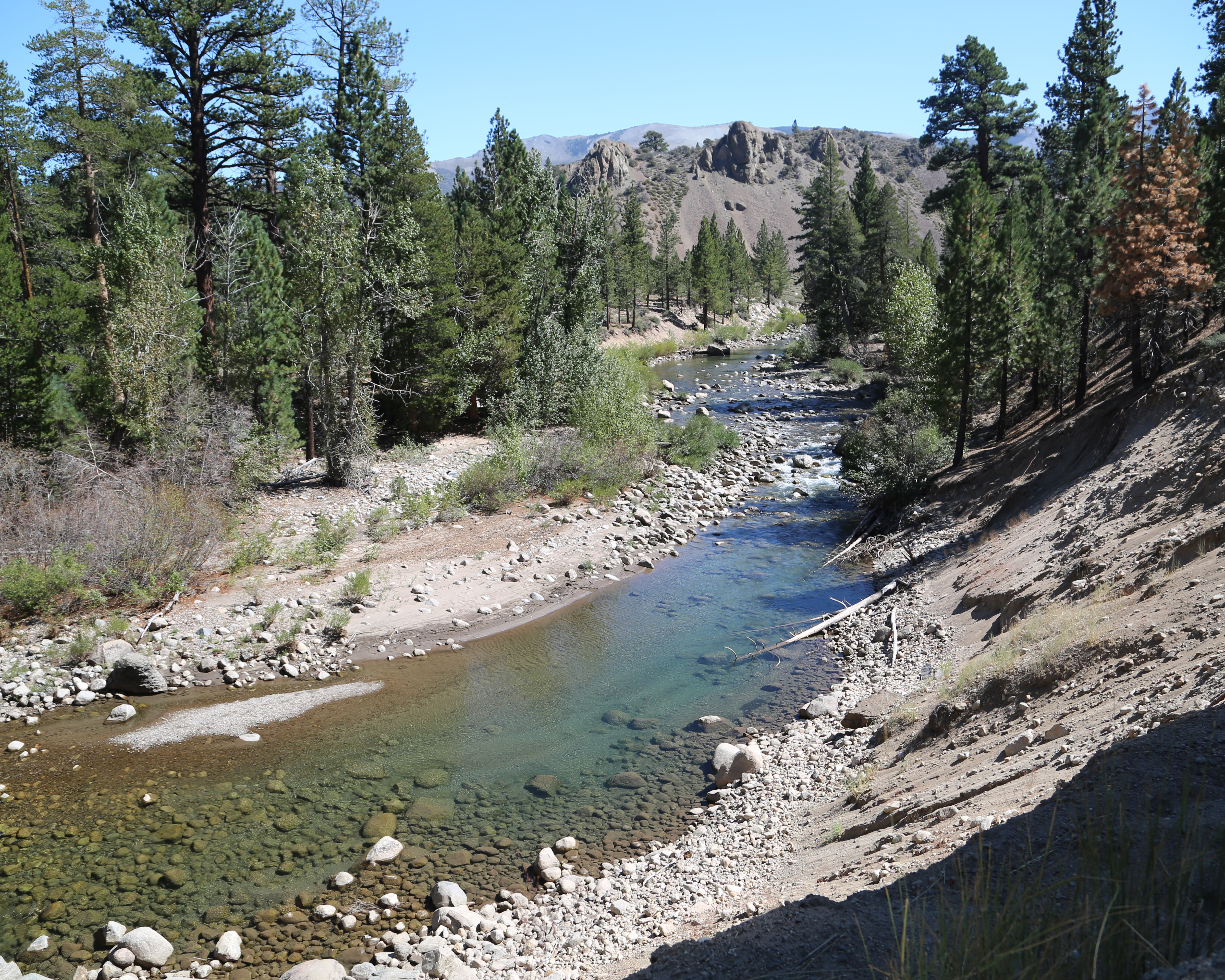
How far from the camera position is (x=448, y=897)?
820 centimetres

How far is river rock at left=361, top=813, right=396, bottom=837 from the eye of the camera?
9.53m

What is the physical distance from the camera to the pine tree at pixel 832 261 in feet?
181

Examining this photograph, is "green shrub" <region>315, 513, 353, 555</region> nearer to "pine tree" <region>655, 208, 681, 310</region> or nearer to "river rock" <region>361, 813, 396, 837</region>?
"river rock" <region>361, 813, 396, 837</region>

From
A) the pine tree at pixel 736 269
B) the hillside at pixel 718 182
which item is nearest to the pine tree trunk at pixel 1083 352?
the pine tree at pixel 736 269

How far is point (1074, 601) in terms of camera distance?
11.7 meters

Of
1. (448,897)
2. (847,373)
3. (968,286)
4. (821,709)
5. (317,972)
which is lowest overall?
(448,897)

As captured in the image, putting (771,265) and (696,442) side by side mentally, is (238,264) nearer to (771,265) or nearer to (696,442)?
(696,442)

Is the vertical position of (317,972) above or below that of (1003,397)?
below

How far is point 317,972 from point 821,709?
26.5 ft

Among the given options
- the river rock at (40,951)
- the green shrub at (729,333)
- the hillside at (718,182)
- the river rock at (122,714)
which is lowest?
the river rock at (40,951)

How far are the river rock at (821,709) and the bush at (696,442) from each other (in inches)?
641

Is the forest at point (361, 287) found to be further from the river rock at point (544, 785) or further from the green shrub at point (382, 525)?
the river rock at point (544, 785)

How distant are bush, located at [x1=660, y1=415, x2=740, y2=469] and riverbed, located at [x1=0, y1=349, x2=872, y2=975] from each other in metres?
11.6

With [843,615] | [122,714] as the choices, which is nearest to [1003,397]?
[843,615]
